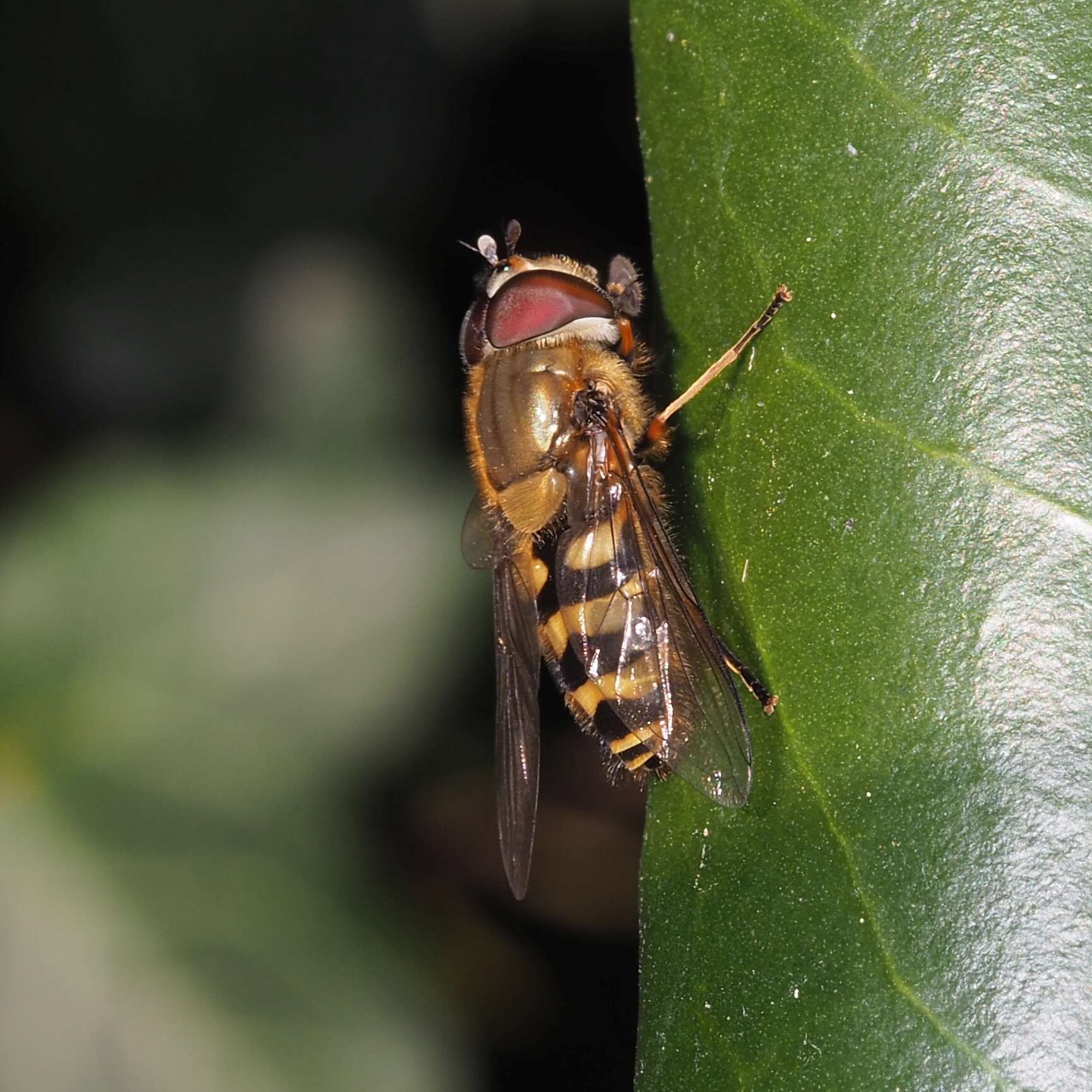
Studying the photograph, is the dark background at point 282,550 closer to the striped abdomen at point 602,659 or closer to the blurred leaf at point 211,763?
the blurred leaf at point 211,763

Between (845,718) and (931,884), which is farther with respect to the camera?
(845,718)

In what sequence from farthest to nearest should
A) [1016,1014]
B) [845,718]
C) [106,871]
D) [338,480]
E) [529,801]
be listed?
1. [338,480]
2. [106,871]
3. [529,801]
4. [845,718]
5. [1016,1014]

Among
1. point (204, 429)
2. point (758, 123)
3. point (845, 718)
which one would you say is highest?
point (758, 123)

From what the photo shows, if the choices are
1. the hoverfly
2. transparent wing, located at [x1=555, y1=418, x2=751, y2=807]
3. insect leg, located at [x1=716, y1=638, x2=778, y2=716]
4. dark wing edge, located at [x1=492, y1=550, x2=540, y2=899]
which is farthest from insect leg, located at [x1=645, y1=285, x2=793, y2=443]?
dark wing edge, located at [x1=492, y1=550, x2=540, y2=899]

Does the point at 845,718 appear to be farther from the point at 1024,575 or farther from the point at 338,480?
the point at 338,480

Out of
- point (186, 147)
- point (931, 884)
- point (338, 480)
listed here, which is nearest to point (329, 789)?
point (338, 480)

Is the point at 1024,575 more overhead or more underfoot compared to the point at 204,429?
more overhead

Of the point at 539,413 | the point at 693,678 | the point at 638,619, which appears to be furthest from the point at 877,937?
the point at 539,413
